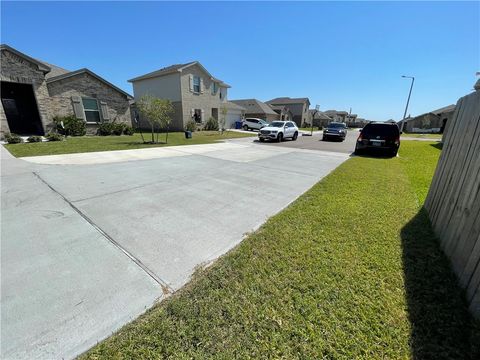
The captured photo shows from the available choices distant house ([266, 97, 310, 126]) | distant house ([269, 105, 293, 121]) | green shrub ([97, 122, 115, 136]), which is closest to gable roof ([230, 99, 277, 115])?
distant house ([269, 105, 293, 121])

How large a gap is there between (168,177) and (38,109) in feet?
46.8

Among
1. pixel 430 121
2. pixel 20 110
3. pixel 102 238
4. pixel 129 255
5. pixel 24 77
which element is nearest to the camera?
pixel 129 255

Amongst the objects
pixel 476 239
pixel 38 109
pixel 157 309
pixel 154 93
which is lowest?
pixel 157 309

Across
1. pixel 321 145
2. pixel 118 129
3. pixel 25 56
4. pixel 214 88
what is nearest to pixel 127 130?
pixel 118 129

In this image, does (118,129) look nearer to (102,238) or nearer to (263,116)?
(102,238)

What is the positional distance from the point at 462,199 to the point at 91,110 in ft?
69.3

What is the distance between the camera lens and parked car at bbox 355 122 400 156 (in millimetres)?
11180

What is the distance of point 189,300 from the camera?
86.0 inches

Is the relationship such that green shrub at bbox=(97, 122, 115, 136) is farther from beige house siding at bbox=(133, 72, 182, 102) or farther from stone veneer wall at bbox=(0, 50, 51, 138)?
beige house siding at bbox=(133, 72, 182, 102)

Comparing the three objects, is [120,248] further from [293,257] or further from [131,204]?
[293,257]

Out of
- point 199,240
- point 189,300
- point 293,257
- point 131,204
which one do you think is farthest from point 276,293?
point 131,204

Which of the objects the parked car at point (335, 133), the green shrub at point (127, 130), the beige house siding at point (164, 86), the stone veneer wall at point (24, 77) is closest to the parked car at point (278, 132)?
the parked car at point (335, 133)

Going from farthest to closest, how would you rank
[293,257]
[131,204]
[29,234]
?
[131,204] → [29,234] → [293,257]

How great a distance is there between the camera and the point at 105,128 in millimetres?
17469
